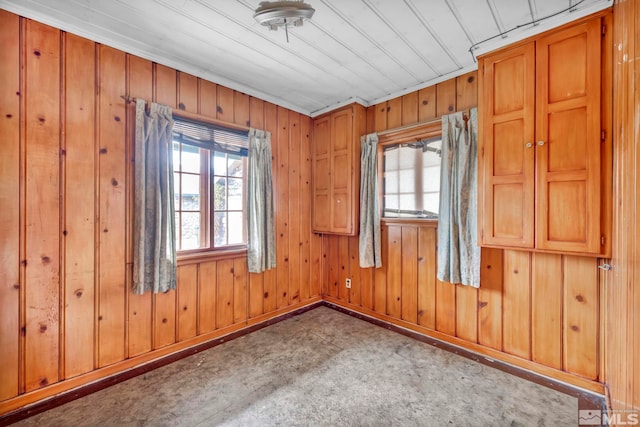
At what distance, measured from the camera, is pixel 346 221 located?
→ 10.0 ft

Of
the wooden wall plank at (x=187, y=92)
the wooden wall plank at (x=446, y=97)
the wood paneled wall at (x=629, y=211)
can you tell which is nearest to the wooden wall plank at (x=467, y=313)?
the wood paneled wall at (x=629, y=211)

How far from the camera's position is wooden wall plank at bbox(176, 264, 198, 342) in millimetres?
2352

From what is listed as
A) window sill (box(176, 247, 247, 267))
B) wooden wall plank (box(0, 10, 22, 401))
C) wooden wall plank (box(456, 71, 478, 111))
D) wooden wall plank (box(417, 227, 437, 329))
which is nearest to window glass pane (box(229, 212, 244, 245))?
window sill (box(176, 247, 247, 267))

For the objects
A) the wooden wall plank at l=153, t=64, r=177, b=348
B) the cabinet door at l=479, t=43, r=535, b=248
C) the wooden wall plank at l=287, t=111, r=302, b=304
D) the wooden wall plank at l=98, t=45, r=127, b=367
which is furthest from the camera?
the wooden wall plank at l=287, t=111, r=302, b=304

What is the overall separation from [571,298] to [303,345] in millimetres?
2137

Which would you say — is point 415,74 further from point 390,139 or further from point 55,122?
point 55,122

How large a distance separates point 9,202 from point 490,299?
3527 millimetres

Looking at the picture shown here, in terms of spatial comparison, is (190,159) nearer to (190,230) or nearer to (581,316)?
(190,230)

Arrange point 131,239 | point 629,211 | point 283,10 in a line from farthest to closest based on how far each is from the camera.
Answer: point 131,239
point 283,10
point 629,211

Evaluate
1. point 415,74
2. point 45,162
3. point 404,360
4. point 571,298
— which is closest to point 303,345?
point 404,360

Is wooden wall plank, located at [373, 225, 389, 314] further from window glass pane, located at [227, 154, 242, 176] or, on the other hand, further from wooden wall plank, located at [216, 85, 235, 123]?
wooden wall plank, located at [216, 85, 235, 123]

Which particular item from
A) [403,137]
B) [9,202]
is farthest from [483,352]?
[9,202]

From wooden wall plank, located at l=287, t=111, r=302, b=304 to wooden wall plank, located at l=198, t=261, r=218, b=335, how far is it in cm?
94

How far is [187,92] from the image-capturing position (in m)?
2.38
